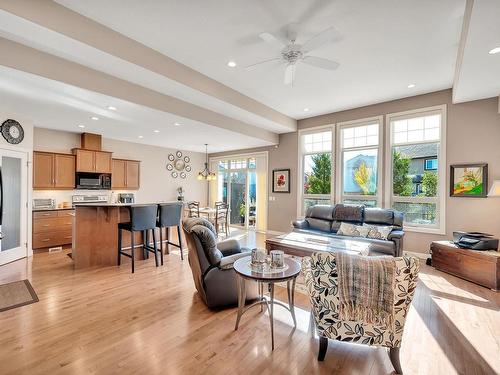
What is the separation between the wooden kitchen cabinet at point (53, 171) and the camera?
538cm

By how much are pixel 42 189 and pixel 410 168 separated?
8.01 metres

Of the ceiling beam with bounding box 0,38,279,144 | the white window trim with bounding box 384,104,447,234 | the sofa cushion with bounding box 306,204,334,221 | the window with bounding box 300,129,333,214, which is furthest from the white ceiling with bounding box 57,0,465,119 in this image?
the sofa cushion with bounding box 306,204,334,221

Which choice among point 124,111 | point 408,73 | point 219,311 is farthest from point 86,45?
point 408,73

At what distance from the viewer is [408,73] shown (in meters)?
3.94

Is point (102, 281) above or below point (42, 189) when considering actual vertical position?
below

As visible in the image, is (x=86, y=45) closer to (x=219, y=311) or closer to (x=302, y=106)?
(x=219, y=311)

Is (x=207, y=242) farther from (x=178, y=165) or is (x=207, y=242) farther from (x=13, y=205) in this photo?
(x=178, y=165)

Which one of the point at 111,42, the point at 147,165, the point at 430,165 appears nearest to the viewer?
the point at 111,42

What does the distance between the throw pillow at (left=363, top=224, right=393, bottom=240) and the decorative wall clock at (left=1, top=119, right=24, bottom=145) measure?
6586mm

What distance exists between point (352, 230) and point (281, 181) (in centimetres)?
282

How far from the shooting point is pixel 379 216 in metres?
4.72

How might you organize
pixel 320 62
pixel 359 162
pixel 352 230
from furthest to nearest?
pixel 359 162 < pixel 352 230 < pixel 320 62

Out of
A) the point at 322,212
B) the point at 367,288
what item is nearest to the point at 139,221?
the point at 367,288

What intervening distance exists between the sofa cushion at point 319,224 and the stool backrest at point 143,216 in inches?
127
